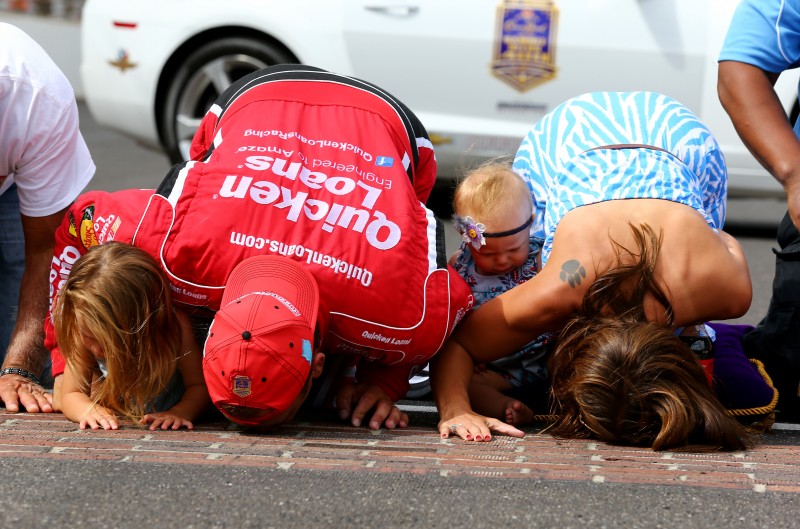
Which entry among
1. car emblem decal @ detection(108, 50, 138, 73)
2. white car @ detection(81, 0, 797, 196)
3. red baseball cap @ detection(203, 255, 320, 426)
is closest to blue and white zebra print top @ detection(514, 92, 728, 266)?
red baseball cap @ detection(203, 255, 320, 426)

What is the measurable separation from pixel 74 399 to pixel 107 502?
889 millimetres

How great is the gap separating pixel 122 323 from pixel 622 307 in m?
1.38

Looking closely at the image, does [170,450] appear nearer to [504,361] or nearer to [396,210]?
[396,210]

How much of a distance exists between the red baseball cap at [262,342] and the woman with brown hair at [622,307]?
50 cm

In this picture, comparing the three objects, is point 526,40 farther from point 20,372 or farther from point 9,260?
point 20,372

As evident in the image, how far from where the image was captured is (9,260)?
13.2 feet

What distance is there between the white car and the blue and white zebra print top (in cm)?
188

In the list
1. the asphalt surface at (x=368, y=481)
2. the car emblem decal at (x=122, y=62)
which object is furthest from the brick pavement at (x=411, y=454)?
the car emblem decal at (x=122, y=62)

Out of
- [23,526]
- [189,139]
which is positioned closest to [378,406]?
[23,526]

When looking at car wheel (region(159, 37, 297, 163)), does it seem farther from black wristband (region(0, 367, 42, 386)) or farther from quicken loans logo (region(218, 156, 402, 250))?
quicken loans logo (region(218, 156, 402, 250))

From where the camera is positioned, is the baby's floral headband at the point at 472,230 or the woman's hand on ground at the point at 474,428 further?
the baby's floral headband at the point at 472,230

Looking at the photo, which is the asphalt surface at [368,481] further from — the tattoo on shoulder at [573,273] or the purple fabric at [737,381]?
the tattoo on shoulder at [573,273]

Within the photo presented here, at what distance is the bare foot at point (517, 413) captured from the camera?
3.37 m

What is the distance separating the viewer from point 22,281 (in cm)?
377
